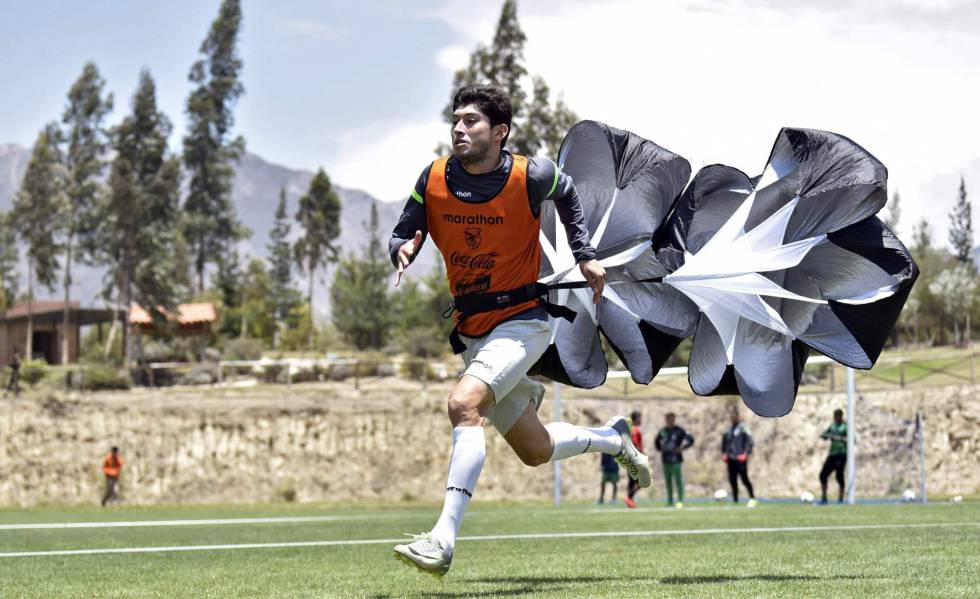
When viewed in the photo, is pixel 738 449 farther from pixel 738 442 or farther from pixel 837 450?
pixel 837 450

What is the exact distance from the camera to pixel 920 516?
16.8 m

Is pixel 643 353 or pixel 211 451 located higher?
pixel 643 353

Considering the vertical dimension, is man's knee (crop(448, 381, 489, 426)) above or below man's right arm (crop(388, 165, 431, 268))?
below

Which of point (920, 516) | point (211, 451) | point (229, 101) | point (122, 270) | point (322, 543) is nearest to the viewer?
point (322, 543)

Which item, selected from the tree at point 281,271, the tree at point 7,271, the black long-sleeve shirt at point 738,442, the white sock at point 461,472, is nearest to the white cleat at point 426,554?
the white sock at point 461,472

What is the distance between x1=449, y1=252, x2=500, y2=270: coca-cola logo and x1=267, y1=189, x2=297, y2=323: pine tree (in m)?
95.0

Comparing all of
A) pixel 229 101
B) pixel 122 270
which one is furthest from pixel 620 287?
pixel 229 101

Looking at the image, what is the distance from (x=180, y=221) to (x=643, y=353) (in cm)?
8425

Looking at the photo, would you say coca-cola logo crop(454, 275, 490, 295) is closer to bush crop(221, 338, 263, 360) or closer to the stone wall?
the stone wall

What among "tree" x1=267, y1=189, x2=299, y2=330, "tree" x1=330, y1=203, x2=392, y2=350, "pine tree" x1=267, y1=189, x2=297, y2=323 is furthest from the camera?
"pine tree" x1=267, y1=189, x2=297, y2=323

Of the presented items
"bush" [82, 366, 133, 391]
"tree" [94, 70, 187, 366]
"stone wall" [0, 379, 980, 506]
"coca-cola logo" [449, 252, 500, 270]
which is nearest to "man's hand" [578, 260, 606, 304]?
"coca-cola logo" [449, 252, 500, 270]

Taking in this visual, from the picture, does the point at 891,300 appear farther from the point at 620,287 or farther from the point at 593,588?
the point at 593,588

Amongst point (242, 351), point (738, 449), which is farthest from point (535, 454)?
point (242, 351)

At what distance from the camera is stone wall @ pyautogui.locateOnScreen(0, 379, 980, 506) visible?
146 ft
